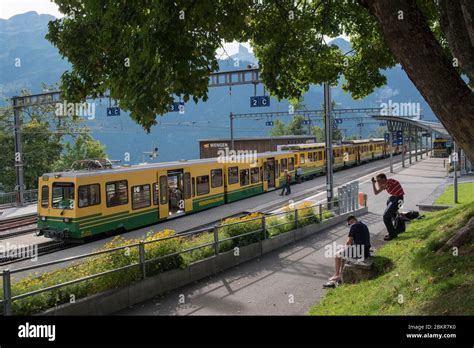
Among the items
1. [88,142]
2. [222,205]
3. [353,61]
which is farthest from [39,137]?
[353,61]

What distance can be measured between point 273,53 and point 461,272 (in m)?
7.08

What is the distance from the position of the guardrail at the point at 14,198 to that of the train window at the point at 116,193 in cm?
1646

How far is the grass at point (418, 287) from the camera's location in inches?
245

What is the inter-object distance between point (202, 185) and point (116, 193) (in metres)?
6.85

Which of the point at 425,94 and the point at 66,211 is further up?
the point at 425,94

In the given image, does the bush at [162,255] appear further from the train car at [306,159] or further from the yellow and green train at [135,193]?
the train car at [306,159]

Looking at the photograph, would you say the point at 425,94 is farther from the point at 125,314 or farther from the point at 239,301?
the point at 125,314

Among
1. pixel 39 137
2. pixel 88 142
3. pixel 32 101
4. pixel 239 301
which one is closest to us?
pixel 239 301

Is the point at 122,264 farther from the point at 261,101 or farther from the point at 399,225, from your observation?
the point at 261,101

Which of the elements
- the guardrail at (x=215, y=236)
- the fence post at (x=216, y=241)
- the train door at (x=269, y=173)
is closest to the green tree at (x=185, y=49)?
the guardrail at (x=215, y=236)

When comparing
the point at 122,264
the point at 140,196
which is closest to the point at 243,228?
the point at 122,264

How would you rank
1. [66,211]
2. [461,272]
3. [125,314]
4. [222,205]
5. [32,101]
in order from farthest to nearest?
[32,101], [222,205], [66,211], [125,314], [461,272]

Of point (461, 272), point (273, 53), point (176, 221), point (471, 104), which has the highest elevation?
point (273, 53)
